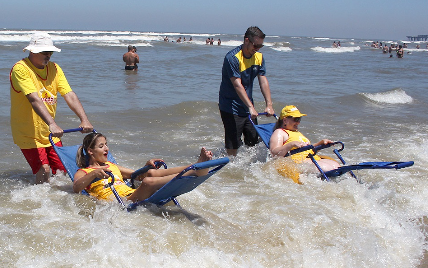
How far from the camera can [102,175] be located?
4191mm

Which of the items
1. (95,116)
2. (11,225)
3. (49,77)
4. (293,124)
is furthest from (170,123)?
(11,225)

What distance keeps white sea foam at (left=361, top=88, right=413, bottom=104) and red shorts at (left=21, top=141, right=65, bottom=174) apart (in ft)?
39.4

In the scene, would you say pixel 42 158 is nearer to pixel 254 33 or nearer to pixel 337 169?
pixel 254 33

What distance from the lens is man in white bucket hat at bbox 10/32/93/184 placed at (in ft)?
14.5

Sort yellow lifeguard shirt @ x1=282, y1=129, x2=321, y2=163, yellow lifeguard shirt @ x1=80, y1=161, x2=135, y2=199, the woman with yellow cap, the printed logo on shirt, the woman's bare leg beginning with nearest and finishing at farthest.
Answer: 1. the woman's bare leg
2. yellow lifeguard shirt @ x1=80, y1=161, x2=135, y2=199
3. the printed logo on shirt
4. the woman with yellow cap
5. yellow lifeguard shirt @ x1=282, y1=129, x2=321, y2=163

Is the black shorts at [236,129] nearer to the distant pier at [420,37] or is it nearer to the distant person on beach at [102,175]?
the distant person on beach at [102,175]

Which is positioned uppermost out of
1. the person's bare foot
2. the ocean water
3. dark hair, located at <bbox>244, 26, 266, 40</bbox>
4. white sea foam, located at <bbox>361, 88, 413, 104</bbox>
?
dark hair, located at <bbox>244, 26, 266, 40</bbox>

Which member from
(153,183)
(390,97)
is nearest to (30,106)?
(153,183)

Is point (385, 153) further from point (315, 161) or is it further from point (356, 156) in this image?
point (315, 161)

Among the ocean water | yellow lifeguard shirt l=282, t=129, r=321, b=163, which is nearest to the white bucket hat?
the ocean water

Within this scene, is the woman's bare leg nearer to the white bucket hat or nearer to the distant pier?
the white bucket hat

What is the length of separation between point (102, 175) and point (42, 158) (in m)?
1.00

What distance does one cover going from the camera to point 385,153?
7895 mm

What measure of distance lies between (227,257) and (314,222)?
114cm
